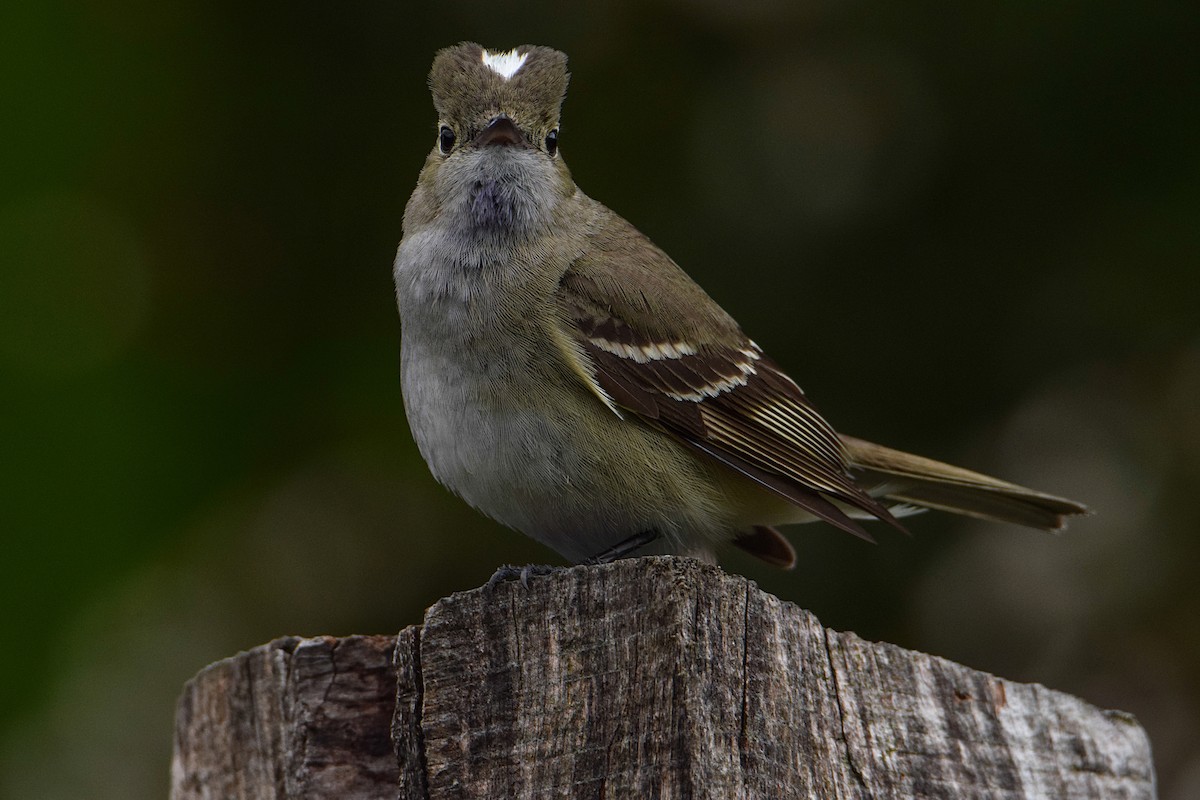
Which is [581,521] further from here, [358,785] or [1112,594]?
[1112,594]

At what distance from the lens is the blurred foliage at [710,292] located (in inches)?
202

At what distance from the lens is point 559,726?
239 cm

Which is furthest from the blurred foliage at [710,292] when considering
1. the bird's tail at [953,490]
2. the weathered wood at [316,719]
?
the weathered wood at [316,719]

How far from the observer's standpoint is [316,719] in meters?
3.01

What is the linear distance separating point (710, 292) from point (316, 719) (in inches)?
128

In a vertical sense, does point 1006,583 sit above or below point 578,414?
below

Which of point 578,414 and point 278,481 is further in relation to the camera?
point 278,481

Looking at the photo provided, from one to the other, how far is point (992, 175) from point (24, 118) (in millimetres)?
4018

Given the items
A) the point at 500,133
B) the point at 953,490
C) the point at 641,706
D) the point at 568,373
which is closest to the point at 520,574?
the point at 641,706

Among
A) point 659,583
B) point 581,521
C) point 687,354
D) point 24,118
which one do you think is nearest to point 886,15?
point 687,354

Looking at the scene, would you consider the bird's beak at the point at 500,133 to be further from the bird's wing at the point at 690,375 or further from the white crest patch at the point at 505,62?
the bird's wing at the point at 690,375

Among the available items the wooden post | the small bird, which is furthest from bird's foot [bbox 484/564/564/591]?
the small bird

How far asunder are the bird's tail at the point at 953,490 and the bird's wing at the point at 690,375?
21 centimetres

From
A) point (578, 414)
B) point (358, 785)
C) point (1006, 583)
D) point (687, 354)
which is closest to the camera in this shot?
point (358, 785)
